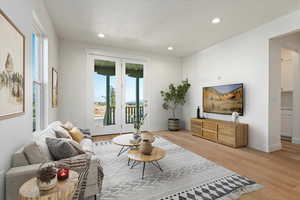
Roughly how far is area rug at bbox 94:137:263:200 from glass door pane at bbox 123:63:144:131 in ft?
7.81

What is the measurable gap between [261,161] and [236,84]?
1.88 metres

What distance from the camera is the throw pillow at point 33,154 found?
1.48 metres

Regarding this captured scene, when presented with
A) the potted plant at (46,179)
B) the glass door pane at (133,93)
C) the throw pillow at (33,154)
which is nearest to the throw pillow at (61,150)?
the throw pillow at (33,154)

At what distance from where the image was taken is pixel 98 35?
3.92m

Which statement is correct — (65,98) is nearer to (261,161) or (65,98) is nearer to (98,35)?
(98,35)

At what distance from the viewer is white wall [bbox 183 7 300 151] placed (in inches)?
127

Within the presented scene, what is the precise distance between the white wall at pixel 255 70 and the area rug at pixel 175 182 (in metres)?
1.69

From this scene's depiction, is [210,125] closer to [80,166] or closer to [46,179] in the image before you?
[80,166]

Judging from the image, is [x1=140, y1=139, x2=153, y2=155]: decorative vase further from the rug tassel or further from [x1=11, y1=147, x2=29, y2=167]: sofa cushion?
[x1=11, y1=147, x2=29, y2=167]: sofa cushion

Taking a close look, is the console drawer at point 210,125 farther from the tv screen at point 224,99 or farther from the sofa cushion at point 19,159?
the sofa cushion at point 19,159

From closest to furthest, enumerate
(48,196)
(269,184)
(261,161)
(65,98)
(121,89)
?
(48,196) → (269,184) → (261,161) → (65,98) → (121,89)

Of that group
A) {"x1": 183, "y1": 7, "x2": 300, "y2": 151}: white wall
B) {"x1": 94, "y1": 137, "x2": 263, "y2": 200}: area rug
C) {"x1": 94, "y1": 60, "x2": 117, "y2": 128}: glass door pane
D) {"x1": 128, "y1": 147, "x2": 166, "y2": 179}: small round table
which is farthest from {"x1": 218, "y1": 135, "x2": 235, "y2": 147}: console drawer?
{"x1": 94, "y1": 60, "x2": 117, "y2": 128}: glass door pane

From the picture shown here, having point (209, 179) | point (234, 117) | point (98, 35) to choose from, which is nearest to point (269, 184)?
point (209, 179)

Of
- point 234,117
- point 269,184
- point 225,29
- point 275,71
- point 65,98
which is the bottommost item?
point 269,184
